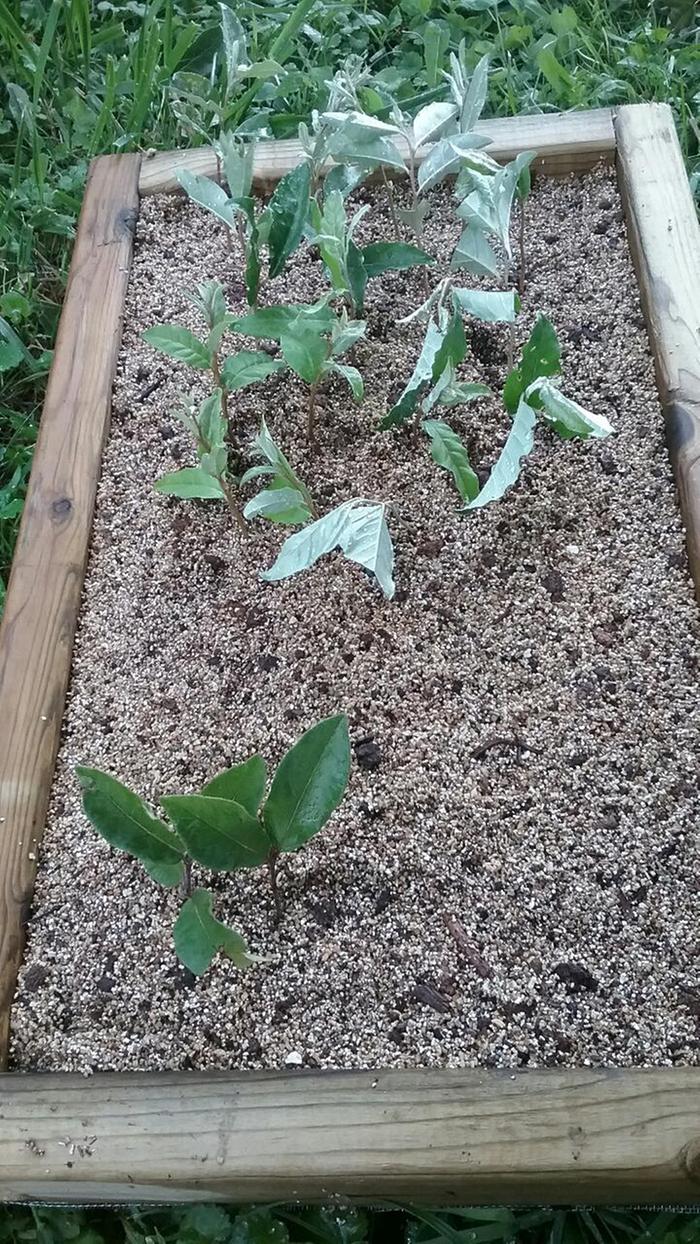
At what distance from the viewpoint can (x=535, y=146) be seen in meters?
1.21

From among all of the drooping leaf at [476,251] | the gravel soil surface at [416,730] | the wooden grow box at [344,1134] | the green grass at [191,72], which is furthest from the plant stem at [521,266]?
the wooden grow box at [344,1134]

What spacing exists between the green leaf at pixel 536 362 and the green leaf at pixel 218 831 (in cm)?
43

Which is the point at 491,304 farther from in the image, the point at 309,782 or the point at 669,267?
the point at 309,782

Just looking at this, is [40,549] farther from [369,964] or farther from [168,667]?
[369,964]

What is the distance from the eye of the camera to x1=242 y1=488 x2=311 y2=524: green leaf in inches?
36.0

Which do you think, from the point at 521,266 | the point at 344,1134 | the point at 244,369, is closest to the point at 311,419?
the point at 244,369

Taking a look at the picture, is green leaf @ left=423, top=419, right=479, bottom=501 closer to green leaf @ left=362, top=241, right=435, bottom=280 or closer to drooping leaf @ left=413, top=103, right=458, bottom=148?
green leaf @ left=362, top=241, right=435, bottom=280

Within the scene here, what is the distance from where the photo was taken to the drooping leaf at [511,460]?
85cm

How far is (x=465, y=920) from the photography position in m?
0.80

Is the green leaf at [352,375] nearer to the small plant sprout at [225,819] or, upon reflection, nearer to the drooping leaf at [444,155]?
the drooping leaf at [444,155]

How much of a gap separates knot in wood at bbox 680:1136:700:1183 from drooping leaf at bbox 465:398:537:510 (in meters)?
0.47

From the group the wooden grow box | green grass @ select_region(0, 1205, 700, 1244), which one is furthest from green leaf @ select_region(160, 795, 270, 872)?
green grass @ select_region(0, 1205, 700, 1244)

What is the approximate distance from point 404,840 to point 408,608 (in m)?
0.22

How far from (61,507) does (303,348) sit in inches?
10.9
